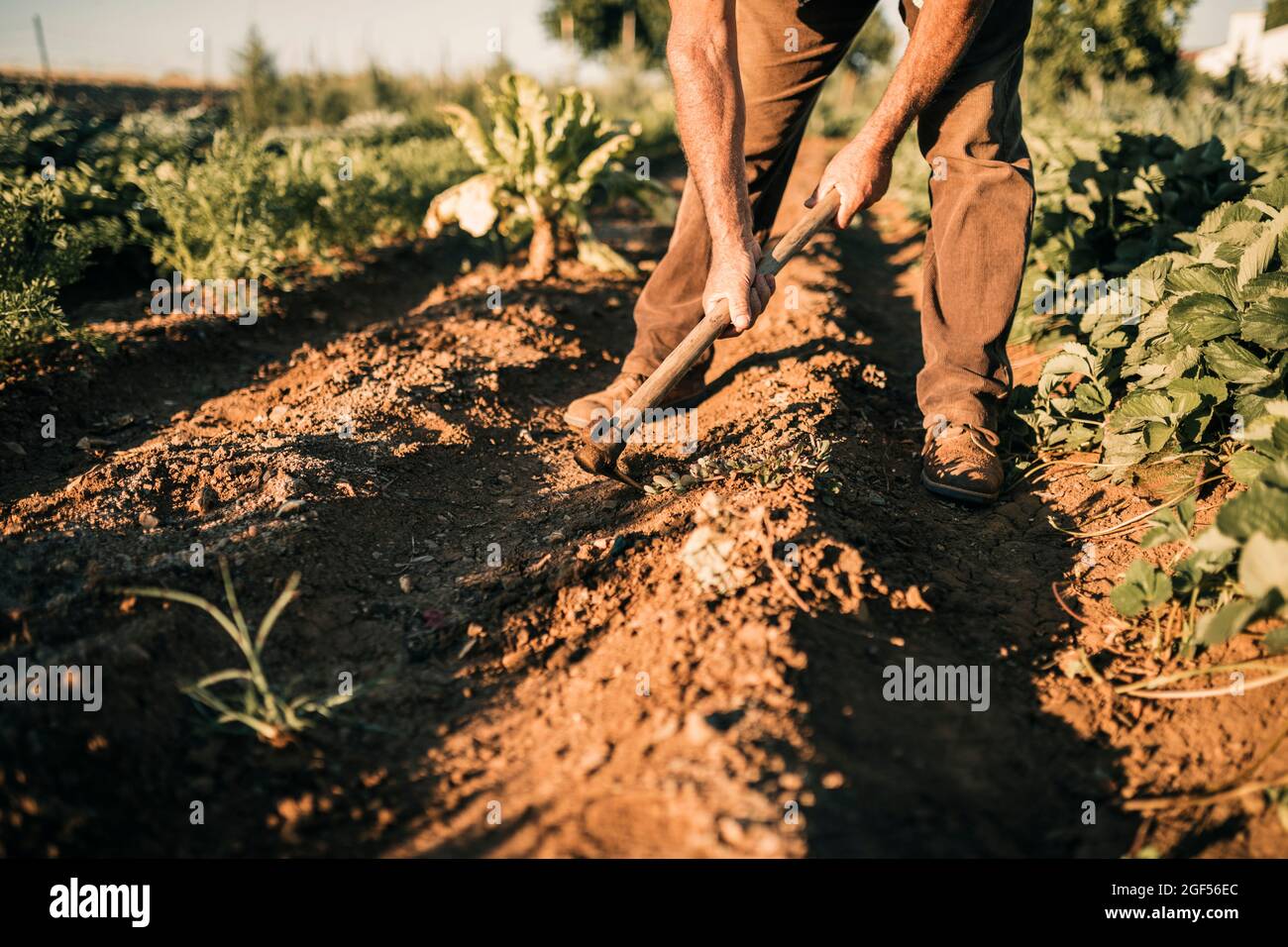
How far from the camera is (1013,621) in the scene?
210cm

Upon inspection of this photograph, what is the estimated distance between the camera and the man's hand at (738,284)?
8.08ft

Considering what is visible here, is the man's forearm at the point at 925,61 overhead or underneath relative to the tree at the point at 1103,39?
underneath

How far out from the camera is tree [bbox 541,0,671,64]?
2138cm

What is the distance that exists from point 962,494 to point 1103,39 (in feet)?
34.7

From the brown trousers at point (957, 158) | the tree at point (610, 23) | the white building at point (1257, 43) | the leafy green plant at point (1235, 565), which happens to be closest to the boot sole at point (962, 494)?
the brown trousers at point (957, 158)

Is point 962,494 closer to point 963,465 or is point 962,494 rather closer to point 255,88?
point 963,465

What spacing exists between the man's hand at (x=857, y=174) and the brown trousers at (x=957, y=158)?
29 cm

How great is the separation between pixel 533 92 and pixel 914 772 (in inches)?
169

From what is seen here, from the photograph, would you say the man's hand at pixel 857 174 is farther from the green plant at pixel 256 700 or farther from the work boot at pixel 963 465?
the green plant at pixel 256 700

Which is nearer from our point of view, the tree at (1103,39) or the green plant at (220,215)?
the green plant at (220,215)

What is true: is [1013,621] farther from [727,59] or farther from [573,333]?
[573,333]

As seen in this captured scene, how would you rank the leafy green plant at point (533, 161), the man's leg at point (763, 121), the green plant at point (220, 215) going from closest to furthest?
1. the man's leg at point (763, 121)
2. the green plant at point (220, 215)
3. the leafy green plant at point (533, 161)

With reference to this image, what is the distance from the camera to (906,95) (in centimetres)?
245
